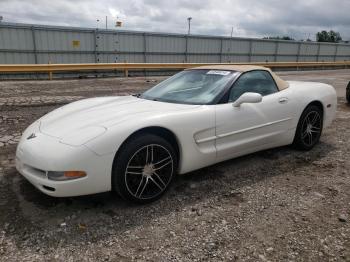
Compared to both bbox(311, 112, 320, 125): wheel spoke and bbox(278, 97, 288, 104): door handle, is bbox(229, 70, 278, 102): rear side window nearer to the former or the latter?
bbox(278, 97, 288, 104): door handle

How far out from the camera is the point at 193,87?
13.2 feet

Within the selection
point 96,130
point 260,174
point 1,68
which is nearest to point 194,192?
point 260,174

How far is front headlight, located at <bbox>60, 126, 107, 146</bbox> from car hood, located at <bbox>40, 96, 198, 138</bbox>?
46mm

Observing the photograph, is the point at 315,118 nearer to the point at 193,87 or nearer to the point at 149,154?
the point at 193,87

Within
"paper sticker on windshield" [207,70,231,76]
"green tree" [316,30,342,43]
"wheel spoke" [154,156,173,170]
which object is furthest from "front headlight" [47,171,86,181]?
"green tree" [316,30,342,43]

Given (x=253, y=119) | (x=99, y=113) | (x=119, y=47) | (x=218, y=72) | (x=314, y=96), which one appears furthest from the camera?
(x=119, y=47)

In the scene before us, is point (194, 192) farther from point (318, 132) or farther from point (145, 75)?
point (145, 75)

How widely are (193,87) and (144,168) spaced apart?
1.39 m

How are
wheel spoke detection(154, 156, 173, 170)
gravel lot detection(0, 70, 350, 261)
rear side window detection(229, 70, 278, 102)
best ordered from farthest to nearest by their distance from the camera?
rear side window detection(229, 70, 278, 102) < wheel spoke detection(154, 156, 173, 170) < gravel lot detection(0, 70, 350, 261)

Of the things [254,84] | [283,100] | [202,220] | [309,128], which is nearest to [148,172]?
[202,220]

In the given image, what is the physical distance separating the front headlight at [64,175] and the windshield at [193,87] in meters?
1.46

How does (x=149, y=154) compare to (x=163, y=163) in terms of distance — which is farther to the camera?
(x=163, y=163)

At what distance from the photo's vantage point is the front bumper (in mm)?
2713

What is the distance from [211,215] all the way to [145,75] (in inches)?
613
